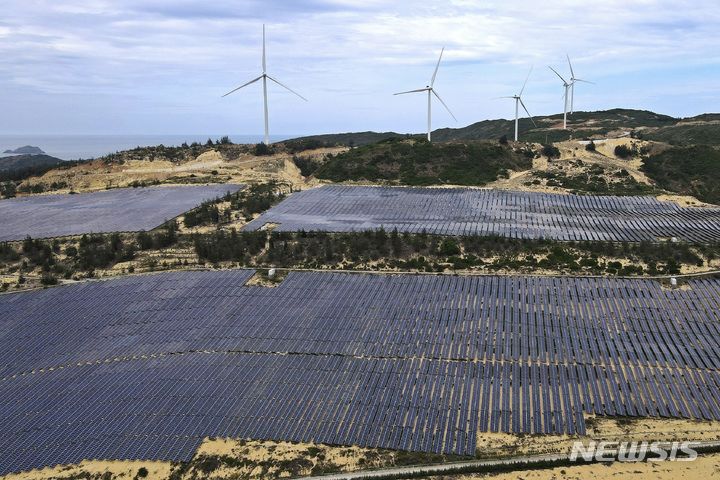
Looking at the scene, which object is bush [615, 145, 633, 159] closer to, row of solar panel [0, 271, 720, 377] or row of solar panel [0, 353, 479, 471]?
row of solar panel [0, 271, 720, 377]

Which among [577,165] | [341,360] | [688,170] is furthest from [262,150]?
[341,360]

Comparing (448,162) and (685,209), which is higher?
(448,162)

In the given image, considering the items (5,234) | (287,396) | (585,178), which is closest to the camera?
(287,396)

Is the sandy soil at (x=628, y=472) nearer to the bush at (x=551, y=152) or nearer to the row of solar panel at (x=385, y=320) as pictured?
the row of solar panel at (x=385, y=320)

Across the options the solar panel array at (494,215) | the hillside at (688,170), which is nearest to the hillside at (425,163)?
the solar panel array at (494,215)

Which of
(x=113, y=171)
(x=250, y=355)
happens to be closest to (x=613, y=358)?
(x=250, y=355)

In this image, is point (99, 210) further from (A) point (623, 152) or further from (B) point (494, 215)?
(A) point (623, 152)

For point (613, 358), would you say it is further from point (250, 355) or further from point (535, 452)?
point (250, 355)
